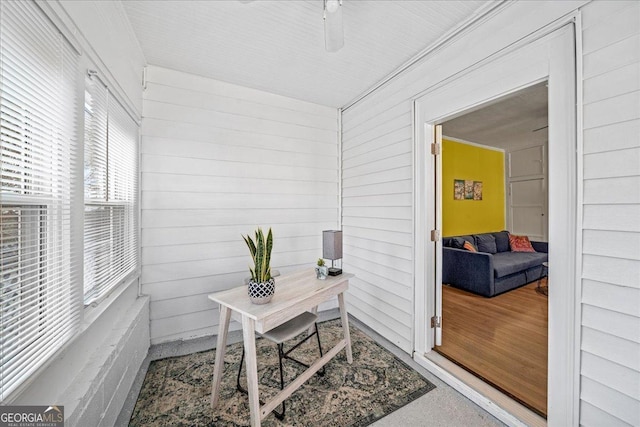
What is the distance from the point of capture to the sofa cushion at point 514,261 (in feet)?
12.3

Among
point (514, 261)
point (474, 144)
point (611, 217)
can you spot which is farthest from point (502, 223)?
point (611, 217)

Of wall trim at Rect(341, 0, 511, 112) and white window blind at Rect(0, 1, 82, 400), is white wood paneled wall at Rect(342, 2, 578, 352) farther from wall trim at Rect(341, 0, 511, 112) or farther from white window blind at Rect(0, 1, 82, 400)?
white window blind at Rect(0, 1, 82, 400)

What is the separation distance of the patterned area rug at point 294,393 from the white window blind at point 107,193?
2.83 ft

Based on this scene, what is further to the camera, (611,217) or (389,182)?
(389,182)

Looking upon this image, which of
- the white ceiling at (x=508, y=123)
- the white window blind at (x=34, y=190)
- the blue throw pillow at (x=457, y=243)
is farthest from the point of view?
the blue throw pillow at (x=457, y=243)

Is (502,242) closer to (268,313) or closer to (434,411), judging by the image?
(434,411)

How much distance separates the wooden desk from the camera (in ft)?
4.72

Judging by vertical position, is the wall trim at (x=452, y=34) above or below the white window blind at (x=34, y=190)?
above

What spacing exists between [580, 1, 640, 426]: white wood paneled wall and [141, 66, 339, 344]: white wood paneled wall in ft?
8.05

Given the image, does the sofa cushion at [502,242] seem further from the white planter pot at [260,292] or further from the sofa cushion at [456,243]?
the white planter pot at [260,292]

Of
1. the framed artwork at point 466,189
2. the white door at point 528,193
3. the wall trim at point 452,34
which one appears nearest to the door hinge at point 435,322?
the wall trim at point 452,34

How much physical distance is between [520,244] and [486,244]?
93cm

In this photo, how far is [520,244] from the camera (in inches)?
195

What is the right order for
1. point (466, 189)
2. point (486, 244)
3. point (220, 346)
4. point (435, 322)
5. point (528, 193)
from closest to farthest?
point (220, 346)
point (435, 322)
point (486, 244)
point (466, 189)
point (528, 193)
